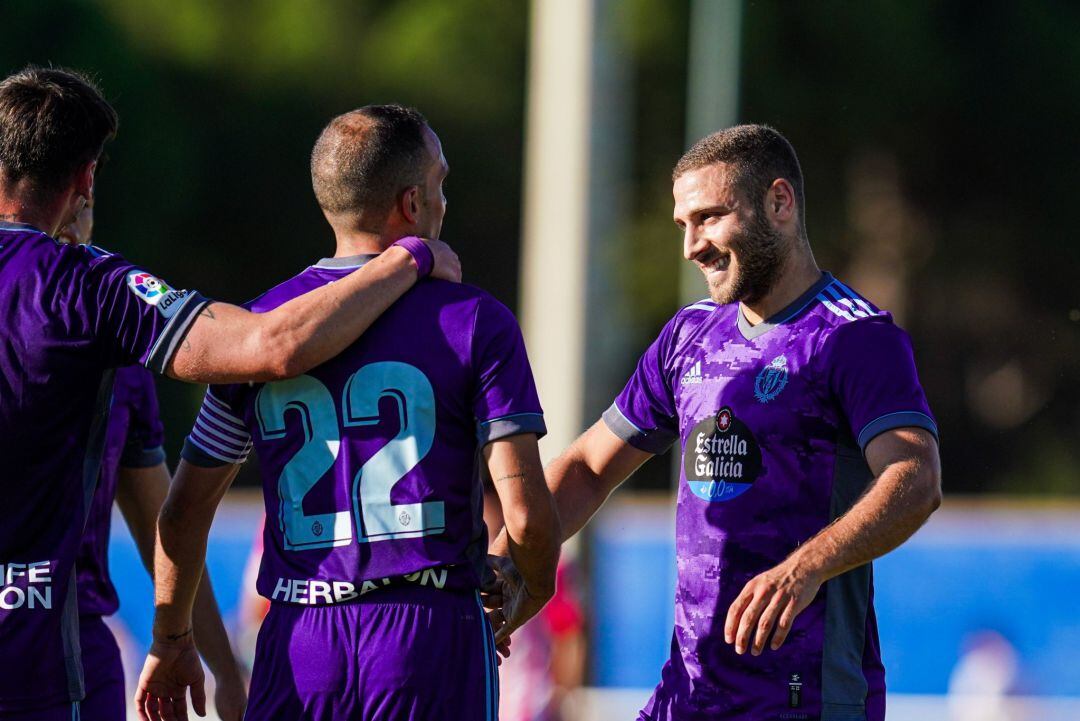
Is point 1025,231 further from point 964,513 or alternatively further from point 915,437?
point 915,437

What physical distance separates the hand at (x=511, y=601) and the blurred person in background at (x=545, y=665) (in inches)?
188

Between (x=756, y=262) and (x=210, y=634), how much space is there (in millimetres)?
2031

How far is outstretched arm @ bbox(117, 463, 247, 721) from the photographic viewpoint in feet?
15.3

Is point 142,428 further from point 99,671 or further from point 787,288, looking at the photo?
point 787,288

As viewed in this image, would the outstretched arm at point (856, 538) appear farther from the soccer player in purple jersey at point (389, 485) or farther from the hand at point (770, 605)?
the soccer player in purple jersey at point (389, 485)

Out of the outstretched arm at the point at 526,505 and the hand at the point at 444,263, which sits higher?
the hand at the point at 444,263

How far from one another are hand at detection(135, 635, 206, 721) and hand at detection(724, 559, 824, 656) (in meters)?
1.64

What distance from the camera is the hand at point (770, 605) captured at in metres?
3.70

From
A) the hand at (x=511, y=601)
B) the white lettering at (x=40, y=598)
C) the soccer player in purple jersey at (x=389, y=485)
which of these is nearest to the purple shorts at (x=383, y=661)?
the soccer player in purple jersey at (x=389, y=485)

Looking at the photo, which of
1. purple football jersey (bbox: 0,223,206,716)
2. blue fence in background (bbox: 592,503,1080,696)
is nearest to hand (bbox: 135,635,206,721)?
purple football jersey (bbox: 0,223,206,716)

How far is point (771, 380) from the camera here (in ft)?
13.9

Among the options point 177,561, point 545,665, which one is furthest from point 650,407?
point 545,665

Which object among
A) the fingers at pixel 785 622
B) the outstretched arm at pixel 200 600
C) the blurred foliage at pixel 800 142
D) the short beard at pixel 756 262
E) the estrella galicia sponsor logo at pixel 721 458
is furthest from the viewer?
the blurred foliage at pixel 800 142

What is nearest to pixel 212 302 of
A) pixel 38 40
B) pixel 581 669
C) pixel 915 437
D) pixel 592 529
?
pixel 915 437
